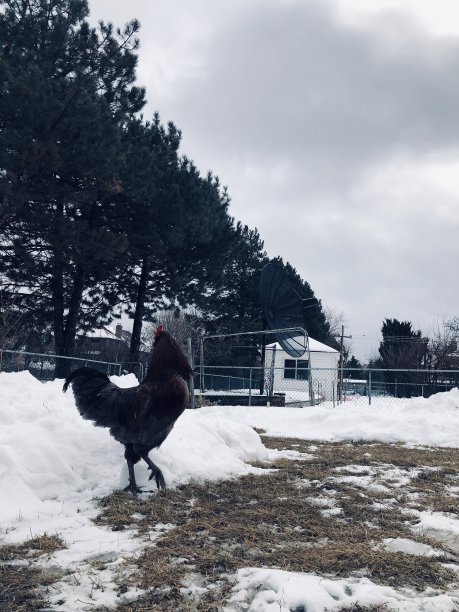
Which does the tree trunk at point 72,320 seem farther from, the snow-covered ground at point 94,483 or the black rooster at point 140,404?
the black rooster at point 140,404

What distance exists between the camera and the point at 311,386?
2041cm

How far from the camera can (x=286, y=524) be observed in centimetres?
457

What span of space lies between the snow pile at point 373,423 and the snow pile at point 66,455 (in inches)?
185

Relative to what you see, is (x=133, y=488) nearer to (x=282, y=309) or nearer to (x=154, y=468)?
(x=154, y=468)

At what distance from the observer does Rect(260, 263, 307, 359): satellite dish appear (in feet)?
68.3

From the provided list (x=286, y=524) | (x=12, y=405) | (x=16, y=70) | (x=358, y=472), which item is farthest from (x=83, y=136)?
(x=286, y=524)

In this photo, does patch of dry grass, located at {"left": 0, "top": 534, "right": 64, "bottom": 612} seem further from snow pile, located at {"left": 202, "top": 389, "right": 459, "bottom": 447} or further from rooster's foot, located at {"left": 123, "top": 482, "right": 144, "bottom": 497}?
snow pile, located at {"left": 202, "top": 389, "right": 459, "bottom": 447}

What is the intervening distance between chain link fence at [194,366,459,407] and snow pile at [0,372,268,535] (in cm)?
1048

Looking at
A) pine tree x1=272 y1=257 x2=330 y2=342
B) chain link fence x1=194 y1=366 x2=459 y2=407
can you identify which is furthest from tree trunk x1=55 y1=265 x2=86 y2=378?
pine tree x1=272 y1=257 x2=330 y2=342

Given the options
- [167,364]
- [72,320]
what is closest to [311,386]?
[72,320]

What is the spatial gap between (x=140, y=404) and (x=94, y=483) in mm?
976

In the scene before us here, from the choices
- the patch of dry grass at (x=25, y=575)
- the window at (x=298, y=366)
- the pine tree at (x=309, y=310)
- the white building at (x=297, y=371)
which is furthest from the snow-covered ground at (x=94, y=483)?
the pine tree at (x=309, y=310)

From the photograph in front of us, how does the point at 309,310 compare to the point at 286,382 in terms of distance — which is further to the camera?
the point at 309,310

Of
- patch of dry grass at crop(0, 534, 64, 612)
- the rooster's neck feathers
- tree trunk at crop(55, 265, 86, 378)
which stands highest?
tree trunk at crop(55, 265, 86, 378)
